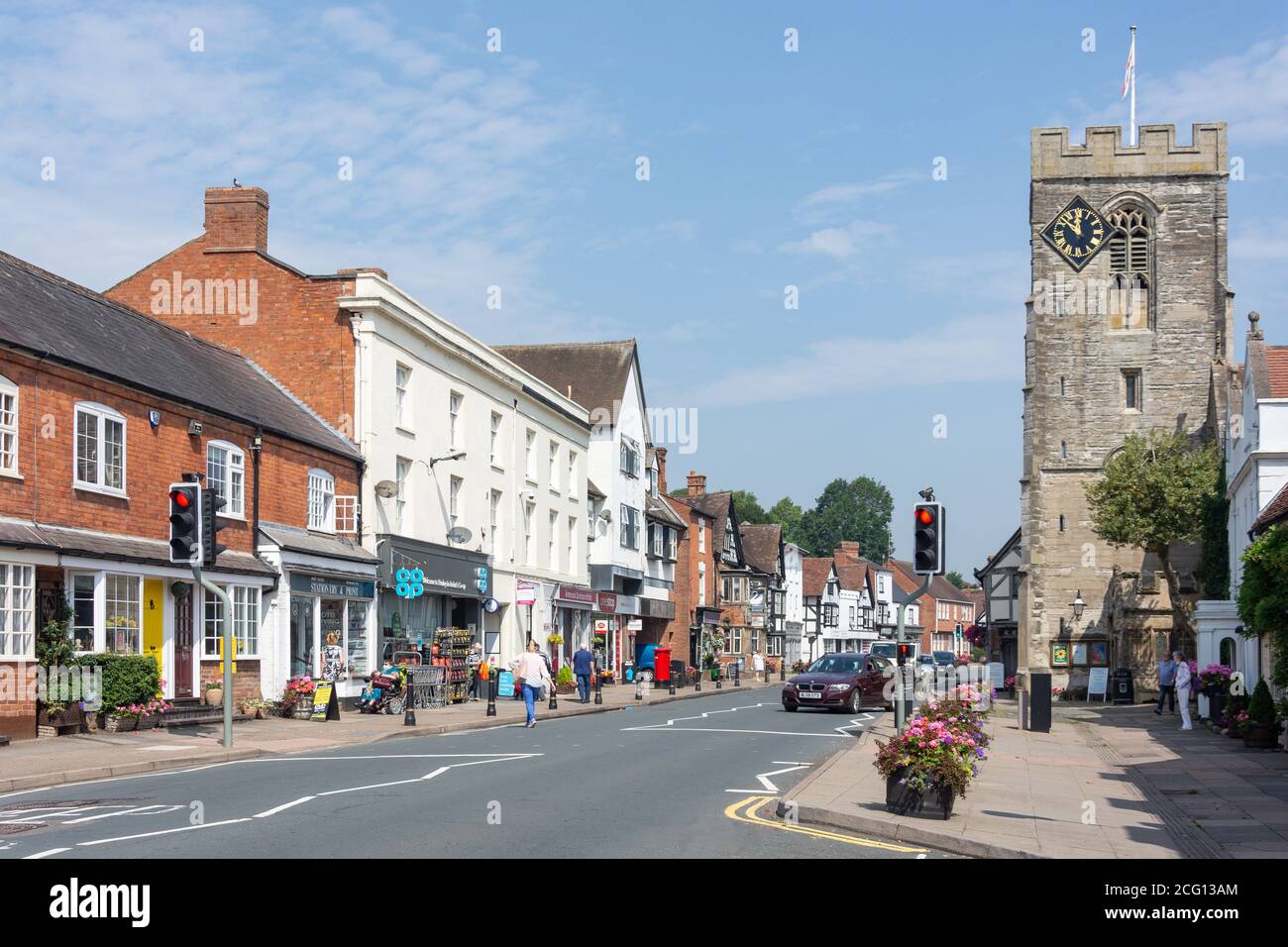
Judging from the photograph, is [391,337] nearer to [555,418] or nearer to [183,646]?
[183,646]

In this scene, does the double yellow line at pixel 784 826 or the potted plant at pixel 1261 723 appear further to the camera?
the potted plant at pixel 1261 723

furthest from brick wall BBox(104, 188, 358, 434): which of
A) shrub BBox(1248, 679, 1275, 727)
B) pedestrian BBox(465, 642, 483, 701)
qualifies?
shrub BBox(1248, 679, 1275, 727)

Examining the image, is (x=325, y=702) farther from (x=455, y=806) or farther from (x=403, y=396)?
(x=455, y=806)

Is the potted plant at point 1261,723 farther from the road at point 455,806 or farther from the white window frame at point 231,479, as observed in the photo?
the white window frame at point 231,479

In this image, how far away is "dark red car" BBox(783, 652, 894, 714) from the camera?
108 ft

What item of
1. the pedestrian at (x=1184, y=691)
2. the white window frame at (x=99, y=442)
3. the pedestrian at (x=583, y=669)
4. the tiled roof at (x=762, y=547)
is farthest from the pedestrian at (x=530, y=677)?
the tiled roof at (x=762, y=547)

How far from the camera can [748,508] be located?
13875cm

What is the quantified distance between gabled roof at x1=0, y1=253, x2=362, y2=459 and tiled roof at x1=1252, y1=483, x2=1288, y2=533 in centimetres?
1965

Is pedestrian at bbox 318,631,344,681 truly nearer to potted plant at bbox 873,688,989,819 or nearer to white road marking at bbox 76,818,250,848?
white road marking at bbox 76,818,250,848

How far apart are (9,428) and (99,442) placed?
2257mm

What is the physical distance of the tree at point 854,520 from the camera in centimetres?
15338

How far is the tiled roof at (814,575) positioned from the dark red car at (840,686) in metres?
70.5

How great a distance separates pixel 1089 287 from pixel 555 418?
21.8 meters
